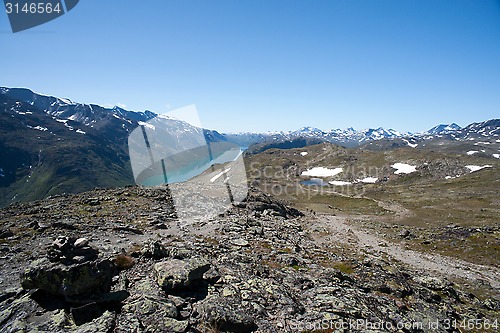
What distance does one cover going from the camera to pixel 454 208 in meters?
94.8

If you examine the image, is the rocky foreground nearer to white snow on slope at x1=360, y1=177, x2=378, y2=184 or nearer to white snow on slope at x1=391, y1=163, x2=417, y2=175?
white snow on slope at x1=360, y1=177, x2=378, y2=184

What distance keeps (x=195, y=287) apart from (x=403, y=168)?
19282 centimetres

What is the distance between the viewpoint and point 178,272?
1638cm

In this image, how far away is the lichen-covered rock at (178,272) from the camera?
620 inches

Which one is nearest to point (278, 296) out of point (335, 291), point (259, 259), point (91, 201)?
point (335, 291)

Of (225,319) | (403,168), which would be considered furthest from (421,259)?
(403,168)

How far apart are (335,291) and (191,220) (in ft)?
79.7

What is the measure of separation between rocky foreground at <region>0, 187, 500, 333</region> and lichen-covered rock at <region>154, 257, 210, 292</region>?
0.20 ft

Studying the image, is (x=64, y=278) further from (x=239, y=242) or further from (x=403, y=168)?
(x=403, y=168)

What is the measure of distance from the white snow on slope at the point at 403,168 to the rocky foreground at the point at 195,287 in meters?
162

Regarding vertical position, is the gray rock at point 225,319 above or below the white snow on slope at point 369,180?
above

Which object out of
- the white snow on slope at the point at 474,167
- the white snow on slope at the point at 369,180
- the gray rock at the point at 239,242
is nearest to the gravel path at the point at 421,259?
the gray rock at the point at 239,242

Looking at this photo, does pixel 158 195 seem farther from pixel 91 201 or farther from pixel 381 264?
pixel 381 264

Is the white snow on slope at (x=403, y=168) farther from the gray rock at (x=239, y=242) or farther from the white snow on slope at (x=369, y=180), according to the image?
the gray rock at (x=239, y=242)
